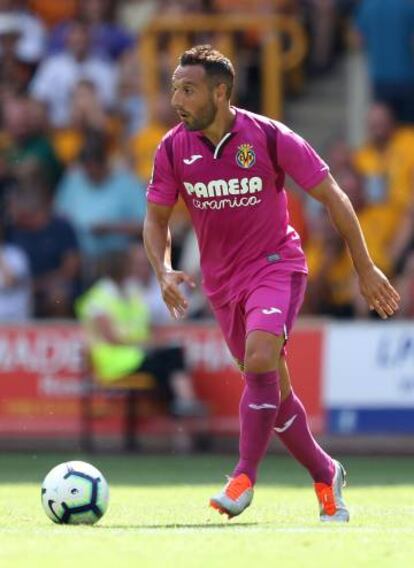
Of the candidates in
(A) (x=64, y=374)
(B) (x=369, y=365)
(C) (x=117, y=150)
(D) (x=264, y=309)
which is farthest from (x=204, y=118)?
(C) (x=117, y=150)

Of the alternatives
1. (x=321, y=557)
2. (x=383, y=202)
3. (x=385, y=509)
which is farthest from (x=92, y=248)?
(x=321, y=557)

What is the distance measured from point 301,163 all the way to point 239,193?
1.21 feet

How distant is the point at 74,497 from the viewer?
8.17 m

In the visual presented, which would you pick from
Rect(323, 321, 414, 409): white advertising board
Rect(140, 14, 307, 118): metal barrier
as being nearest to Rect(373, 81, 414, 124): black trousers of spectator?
Rect(140, 14, 307, 118): metal barrier

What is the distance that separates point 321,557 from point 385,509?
2.63 metres

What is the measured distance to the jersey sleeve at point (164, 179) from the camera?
342 inches

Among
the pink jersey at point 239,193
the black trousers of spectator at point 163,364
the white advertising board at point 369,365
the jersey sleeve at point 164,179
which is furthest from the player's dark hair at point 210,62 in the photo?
the black trousers of spectator at point 163,364

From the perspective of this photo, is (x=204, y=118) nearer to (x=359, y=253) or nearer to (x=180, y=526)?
Answer: (x=359, y=253)

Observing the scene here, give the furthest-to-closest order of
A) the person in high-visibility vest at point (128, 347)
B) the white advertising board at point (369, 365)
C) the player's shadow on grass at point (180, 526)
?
the person in high-visibility vest at point (128, 347) → the white advertising board at point (369, 365) → the player's shadow on grass at point (180, 526)

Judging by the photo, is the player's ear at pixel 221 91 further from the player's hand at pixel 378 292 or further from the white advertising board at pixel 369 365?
the white advertising board at pixel 369 365

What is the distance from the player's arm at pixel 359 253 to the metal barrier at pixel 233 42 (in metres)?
8.57

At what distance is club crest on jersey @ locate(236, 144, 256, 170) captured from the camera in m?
8.54

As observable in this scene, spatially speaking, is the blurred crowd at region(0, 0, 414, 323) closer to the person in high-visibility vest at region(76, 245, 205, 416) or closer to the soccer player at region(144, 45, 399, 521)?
the person in high-visibility vest at region(76, 245, 205, 416)

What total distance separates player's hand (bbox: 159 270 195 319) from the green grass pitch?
3.48 feet
